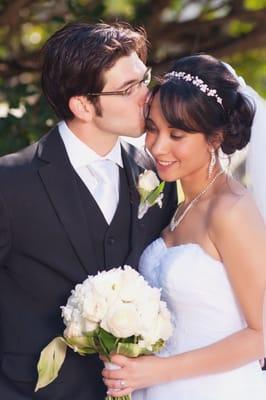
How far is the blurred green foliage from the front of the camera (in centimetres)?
667

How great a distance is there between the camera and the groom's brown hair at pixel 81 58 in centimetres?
408

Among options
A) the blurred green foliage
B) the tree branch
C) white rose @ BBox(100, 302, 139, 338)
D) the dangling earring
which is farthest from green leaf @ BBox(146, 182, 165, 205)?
the tree branch

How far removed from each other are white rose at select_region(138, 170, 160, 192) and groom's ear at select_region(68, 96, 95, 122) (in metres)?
0.31

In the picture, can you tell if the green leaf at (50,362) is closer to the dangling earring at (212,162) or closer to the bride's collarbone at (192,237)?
the bride's collarbone at (192,237)

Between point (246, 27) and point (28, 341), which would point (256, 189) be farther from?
point (246, 27)

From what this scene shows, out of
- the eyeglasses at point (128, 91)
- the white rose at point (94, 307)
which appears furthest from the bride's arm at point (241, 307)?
the eyeglasses at point (128, 91)

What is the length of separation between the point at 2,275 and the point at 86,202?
42 cm

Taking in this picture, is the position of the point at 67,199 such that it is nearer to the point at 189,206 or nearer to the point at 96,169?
the point at 96,169

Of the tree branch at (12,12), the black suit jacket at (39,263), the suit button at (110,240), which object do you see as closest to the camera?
the black suit jacket at (39,263)

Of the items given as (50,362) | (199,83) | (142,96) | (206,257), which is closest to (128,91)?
(142,96)

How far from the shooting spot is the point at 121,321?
364cm

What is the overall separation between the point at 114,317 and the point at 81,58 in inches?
40.8

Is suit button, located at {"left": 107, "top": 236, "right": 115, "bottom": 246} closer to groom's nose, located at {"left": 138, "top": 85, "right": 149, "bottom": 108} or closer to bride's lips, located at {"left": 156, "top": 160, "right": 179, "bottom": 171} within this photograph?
bride's lips, located at {"left": 156, "top": 160, "right": 179, "bottom": 171}

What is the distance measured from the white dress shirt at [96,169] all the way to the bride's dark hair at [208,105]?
0.30 meters
